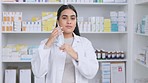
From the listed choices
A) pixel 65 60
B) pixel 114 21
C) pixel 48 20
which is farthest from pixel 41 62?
pixel 114 21

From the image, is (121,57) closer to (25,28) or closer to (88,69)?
(25,28)

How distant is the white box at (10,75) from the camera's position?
3338 mm

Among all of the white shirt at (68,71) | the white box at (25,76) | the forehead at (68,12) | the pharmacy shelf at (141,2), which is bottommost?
the white box at (25,76)

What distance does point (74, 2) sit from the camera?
10.9ft

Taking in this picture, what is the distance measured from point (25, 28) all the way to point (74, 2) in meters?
0.74

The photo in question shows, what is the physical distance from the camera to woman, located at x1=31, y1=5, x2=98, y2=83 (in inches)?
58.6

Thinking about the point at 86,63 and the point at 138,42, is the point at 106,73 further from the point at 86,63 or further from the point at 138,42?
the point at 86,63

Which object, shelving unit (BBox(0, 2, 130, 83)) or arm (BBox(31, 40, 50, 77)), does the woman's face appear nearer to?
arm (BBox(31, 40, 50, 77))

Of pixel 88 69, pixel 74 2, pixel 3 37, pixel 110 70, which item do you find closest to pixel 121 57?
pixel 110 70

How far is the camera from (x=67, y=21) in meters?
1.53

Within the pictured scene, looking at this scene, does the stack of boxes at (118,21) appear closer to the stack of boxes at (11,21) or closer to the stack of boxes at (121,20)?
the stack of boxes at (121,20)

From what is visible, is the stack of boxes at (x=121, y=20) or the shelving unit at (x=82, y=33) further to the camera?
the shelving unit at (x=82, y=33)

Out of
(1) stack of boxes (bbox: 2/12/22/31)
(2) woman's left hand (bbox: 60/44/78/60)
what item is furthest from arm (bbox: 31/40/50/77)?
(1) stack of boxes (bbox: 2/12/22/31)

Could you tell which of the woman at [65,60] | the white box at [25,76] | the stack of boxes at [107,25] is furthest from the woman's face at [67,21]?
→ the white box at [25,76]
